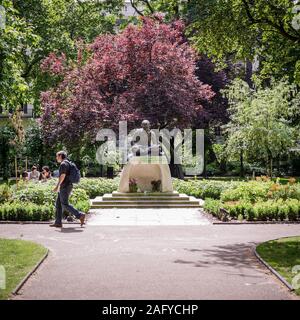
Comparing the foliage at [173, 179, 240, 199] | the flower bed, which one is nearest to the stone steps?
the flower bed

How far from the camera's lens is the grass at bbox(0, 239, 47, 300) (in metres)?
7.59

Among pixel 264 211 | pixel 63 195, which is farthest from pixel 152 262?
pixel 264 211

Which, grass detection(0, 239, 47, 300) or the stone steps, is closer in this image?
grass detection(0, 239, 47, 300)

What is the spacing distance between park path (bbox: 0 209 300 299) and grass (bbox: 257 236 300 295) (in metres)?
0.21

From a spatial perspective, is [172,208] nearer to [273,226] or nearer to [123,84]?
[273,226]

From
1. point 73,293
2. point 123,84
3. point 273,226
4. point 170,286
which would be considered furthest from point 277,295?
point 123,84

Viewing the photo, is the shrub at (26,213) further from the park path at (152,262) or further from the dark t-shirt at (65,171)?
the dark t-shirt at (65,171)

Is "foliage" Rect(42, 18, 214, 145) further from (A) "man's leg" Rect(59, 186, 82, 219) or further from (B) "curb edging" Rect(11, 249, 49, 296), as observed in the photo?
(B) "curb edging" Rect(11, 249, 49, 296)

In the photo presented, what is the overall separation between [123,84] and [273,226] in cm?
1695

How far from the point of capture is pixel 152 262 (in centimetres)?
931

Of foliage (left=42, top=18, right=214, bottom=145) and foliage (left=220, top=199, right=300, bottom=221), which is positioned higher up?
foliage (left=42, top=18, right=214, bottom=145)

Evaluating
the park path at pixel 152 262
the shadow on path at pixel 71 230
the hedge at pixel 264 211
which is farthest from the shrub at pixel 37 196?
the hedge at pixel 264 211

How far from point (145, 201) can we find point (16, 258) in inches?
461

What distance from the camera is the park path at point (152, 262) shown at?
23.9 feet
